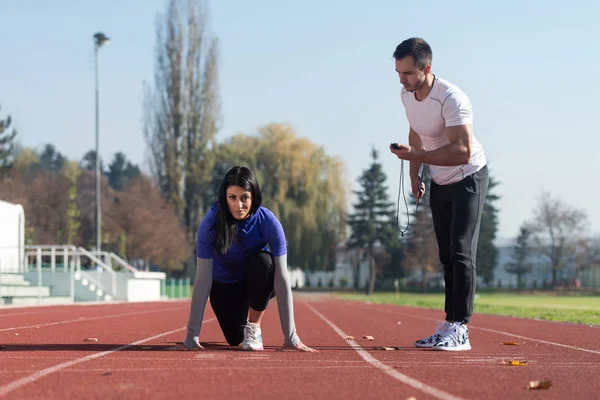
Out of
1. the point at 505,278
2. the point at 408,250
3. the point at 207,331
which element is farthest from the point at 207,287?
the point at 505,278

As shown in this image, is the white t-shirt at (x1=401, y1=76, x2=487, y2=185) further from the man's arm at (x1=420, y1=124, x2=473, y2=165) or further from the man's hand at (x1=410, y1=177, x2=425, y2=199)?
the man's hand at (x1=410, y1=177, x2=425, y2=199)

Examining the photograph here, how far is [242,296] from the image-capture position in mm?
7281

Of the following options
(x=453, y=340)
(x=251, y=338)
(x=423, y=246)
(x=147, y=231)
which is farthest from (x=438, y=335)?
(x=423, y=246)

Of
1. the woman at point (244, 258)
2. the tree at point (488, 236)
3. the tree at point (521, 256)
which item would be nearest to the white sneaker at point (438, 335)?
the woman at point (244, 258)

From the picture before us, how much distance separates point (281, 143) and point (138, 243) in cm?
1164

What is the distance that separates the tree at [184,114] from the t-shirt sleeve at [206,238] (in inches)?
2042

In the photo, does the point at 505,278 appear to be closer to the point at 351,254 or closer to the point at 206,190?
the point at 351,254

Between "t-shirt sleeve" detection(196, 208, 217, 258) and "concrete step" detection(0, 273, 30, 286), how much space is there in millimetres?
19114

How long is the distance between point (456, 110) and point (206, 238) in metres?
2.11

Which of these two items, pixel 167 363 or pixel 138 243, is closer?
pixel 167 363

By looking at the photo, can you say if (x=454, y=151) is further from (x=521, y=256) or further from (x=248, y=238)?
(x=521, y=256)

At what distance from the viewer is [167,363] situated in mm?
5949

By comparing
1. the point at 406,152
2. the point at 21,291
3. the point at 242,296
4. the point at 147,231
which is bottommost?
the point at 21,291

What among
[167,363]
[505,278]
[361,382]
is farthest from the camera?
[505,278]
